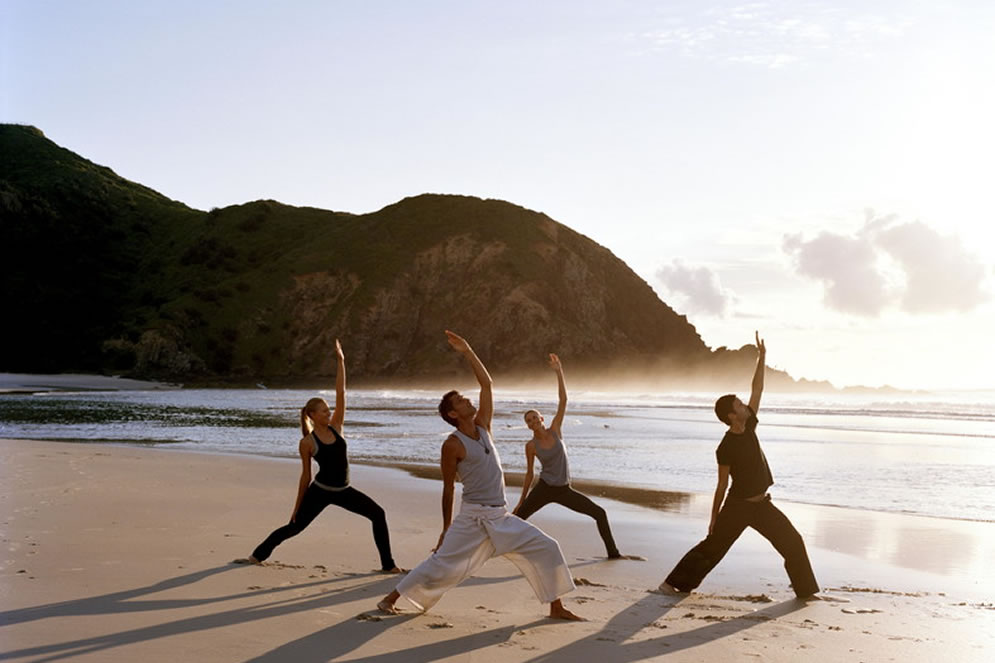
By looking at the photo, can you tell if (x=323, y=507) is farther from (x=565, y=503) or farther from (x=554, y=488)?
(x=565, y=503)

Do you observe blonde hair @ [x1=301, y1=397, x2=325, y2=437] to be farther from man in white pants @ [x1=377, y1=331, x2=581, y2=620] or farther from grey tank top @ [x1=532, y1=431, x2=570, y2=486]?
grey tank top @ [x1=532, y1=431, x2=570, y2=486]

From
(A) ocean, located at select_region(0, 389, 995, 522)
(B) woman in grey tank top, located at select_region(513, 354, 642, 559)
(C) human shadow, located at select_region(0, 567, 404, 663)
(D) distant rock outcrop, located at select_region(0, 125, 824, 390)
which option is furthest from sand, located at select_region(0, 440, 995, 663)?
(D) distant rock outcrop, located at select_region(0, 125, 824, 390)

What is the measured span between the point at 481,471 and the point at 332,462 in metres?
2.20

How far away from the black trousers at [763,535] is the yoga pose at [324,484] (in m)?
2.70

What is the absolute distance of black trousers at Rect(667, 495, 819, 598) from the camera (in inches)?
311

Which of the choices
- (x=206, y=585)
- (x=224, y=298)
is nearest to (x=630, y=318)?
(x=224, y=298)

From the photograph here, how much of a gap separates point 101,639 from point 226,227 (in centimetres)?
12293

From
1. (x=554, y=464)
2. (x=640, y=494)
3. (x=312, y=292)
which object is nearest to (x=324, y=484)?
(x=554, y=464)

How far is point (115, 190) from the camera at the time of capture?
13450 centimetres

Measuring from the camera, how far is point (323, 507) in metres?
8.56

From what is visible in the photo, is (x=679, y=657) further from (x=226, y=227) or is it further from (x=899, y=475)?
(x=226, y=227)

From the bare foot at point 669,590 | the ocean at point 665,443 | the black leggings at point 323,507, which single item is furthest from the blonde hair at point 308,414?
the ocean at point 665,443

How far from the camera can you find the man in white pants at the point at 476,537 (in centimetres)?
677

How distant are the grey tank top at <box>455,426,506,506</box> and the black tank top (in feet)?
6.44
